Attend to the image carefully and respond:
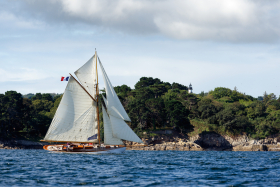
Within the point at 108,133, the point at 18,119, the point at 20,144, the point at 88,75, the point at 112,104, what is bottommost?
the point at 20,144

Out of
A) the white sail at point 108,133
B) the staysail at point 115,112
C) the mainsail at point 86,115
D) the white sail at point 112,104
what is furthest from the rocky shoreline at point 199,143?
the white sail at point 112,104

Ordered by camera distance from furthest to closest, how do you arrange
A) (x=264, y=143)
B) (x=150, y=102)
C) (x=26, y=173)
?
1. (x=150, y=102)
2. (x=264, y=143)
3. (x=26, y=173)

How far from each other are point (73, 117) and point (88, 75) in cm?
778

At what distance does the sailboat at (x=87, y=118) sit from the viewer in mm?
53875

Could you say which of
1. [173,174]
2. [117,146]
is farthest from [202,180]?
[117,146]

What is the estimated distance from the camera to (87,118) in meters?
56.2

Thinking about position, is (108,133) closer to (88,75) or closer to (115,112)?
(115,112)

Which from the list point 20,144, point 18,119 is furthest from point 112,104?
point 18,119

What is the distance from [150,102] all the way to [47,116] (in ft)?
125

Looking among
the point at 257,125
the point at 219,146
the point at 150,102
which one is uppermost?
the point at 150,102

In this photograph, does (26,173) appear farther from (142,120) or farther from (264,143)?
(264,143)

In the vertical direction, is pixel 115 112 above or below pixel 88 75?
below

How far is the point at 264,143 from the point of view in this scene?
343ft

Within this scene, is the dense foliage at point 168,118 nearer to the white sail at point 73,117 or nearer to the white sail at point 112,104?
the white sail at point 73,117
